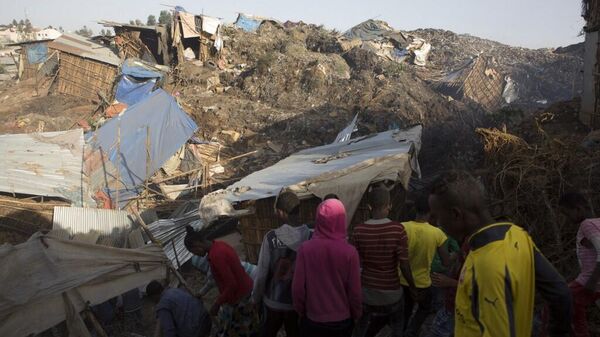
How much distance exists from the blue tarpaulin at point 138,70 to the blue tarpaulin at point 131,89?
218mm

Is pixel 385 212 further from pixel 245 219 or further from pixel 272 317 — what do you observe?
pixel 245 219

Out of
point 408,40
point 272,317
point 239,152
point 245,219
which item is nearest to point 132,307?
point 245,219

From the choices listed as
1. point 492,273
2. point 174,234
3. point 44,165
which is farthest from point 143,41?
point 492,273

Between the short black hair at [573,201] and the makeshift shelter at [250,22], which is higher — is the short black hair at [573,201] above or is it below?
below

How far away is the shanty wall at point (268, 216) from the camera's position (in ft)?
16.2

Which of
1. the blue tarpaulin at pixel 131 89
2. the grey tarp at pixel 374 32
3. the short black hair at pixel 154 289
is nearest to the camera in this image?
the short black hair at pixel 154 289

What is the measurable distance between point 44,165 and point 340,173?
537cm

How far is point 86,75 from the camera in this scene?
1725 cm

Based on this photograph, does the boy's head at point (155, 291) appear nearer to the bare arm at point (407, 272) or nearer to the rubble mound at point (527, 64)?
the bare arm at point (407, 272)

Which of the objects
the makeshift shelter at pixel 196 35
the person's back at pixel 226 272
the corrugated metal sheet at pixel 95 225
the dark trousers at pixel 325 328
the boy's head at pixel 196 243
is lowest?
the corrugated metal sheet at pixel 95 225

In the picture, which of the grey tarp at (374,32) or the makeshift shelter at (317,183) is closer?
the makeshift shelter at (317,183)

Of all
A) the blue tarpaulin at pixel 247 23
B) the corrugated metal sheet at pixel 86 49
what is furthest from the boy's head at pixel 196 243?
the blue tarpaulin at pixel 247 23

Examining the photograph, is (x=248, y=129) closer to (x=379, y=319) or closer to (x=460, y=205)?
(x=379, y=319)

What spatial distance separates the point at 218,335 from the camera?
2.94 meters
